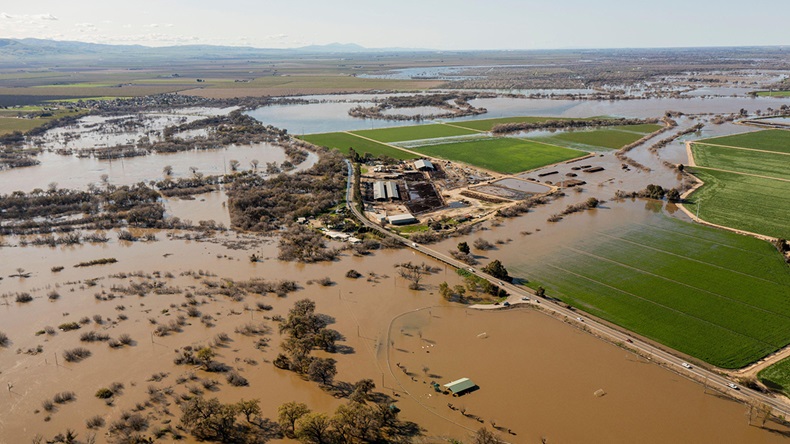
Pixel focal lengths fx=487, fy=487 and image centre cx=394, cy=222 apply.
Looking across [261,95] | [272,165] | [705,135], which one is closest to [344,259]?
[272,165]

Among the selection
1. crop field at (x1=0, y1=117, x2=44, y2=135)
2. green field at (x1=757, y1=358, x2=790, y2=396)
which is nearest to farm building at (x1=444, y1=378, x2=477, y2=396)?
green field at (x1=757, y1=358, x2=790, y2=396)

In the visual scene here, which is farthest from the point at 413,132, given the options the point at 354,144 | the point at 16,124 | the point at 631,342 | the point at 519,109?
the point at 16,124

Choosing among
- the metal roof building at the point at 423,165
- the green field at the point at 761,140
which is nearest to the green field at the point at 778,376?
the metal roof building at the point at 423,165

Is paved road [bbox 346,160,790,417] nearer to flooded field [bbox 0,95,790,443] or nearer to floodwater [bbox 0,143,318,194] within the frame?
flooded field [bbox 0,95,790,443]

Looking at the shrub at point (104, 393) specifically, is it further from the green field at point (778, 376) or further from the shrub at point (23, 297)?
the green field at point (778, 376)

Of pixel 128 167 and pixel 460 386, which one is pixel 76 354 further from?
pixel 128 167

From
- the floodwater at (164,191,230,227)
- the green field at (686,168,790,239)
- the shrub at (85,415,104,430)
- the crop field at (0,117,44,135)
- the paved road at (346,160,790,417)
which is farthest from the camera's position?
the crop field at (0,117,44,135)

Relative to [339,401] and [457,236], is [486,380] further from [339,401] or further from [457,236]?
[457,236]
